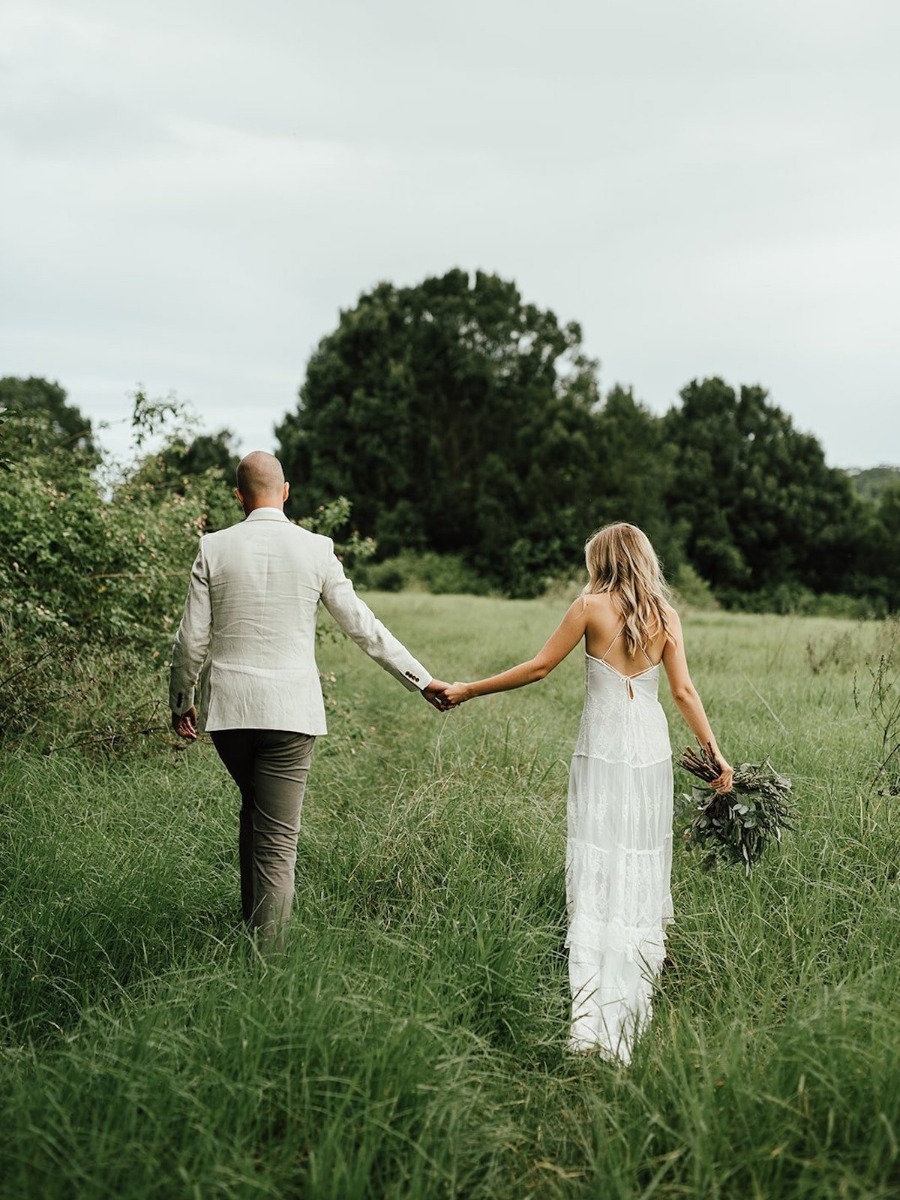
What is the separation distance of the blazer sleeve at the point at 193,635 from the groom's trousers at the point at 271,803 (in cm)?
33

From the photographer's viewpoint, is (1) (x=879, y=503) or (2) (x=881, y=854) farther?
(1) (x=879, y=503)

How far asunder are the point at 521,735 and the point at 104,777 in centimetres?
293

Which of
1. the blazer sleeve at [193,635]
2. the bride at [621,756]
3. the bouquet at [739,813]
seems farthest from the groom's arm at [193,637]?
the bouquet at [739,813]

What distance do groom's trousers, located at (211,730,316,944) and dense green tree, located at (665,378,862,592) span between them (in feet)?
120

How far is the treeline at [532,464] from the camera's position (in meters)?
35.6

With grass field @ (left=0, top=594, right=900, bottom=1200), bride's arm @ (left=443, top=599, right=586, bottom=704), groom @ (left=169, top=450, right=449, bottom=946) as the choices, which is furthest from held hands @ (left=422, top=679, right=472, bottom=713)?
groom @ (left=169, top=450, right=449, bottom=946)

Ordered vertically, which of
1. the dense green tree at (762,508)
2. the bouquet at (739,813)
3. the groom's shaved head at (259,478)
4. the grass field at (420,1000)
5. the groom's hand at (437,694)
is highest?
the dense green tree at (762,508)

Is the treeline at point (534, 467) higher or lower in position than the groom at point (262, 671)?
higher

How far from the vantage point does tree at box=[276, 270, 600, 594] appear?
3541 cm

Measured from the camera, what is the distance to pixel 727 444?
41500 mm

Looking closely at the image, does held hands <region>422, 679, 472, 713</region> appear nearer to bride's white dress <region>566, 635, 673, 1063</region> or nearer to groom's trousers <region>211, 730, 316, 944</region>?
bride's white dress <region>566, 635, 673, 1063</region>

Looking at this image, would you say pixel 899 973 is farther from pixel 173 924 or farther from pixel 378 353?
pixel 378 353

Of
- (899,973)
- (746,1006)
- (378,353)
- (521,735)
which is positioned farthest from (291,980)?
(378,353)

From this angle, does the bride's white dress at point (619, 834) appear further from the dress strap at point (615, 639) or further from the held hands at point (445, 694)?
the held hands at point (445, 694)
